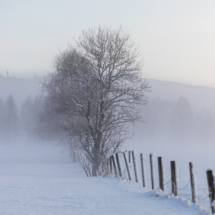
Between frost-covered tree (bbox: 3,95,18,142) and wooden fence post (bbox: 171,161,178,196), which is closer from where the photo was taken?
wooden fence post (bbox: 171,161,178,196)

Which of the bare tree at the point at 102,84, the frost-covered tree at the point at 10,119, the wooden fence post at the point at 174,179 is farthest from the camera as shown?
the frost-covered tree at the point at 10,119

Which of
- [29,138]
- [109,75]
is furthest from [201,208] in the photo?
[29,138]

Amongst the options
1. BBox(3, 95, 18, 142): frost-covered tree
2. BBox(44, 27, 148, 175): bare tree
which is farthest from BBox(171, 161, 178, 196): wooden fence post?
BBox(3, 95, 18, 142): frost-covered tree

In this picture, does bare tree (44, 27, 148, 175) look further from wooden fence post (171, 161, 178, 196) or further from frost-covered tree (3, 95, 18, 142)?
frost-covered tree (3, 95, 18, 142)

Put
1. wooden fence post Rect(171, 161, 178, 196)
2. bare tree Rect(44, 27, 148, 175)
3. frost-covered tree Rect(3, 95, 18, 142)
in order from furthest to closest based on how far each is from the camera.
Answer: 1. frost-covered tree Rect(3, 95, 18, 142)
2. bare tree Rect(44, 27, 148, 175)
3. wooden fence post Rect(171, 161, 178, 196)

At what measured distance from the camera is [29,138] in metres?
91.2

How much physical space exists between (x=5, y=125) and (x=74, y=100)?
77.4 metres

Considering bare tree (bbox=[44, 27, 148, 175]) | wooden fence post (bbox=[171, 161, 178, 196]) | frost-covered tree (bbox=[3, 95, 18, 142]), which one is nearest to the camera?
wooden fence post (bbox=[171, 161, 178, 196])

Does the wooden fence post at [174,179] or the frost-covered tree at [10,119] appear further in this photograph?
the frost-covered tree at [10,119]

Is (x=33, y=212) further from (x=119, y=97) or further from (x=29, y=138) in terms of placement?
(x=29, y=138)

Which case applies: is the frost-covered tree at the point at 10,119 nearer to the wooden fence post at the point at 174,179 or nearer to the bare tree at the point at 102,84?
the bare tree at the point at 102,84

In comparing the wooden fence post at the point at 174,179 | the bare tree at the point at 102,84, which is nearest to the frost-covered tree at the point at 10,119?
the bare tree at the point at 102,84

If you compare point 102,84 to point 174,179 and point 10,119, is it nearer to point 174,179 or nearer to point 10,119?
point 174,179

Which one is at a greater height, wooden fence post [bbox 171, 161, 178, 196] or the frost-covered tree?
the frost-covered tree
